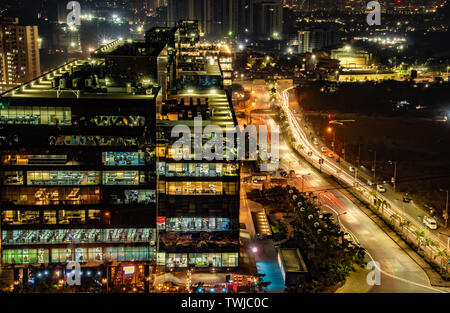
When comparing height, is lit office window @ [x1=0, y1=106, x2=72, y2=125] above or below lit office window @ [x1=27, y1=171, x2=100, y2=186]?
above

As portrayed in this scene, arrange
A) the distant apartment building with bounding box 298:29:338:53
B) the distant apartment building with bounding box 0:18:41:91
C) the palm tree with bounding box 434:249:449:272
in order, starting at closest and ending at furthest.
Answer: the palm tree with bounding box 434:249:449:272
the distant apartment building with bounding box 0:18:41:91
the distant apartment building with bounding box 298:29:338:53

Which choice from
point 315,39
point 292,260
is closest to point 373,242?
point 292,260

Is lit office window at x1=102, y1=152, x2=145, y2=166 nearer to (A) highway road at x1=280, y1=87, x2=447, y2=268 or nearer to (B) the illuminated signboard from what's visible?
(B) the illuminated signboard

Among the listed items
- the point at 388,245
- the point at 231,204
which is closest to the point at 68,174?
the point at 231,204

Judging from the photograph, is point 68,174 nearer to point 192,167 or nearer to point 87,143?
point 87,143

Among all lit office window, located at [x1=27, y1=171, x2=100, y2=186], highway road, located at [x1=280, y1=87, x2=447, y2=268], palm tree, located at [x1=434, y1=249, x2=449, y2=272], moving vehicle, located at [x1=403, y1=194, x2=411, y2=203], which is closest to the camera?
lit office window, located at [x1=27, y1=171, x2=100, y2=186]

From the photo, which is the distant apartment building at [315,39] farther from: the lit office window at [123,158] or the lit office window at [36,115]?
the lit office window at [36,115]

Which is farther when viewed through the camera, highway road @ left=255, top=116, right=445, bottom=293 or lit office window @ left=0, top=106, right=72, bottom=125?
highway road @ left=255, top=116, right=445, bottom=293

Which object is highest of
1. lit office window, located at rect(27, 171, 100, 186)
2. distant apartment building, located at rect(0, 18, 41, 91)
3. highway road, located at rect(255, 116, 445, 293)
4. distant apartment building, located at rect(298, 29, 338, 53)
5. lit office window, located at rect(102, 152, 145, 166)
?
distant apartment building, located at rect(298, 29, 338, 53)

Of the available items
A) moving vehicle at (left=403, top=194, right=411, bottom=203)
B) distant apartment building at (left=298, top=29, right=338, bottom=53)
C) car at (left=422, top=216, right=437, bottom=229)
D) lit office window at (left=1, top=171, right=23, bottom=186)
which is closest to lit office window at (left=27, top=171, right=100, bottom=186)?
lit office window at (left=1, top=171, right=23, bottom=186)
